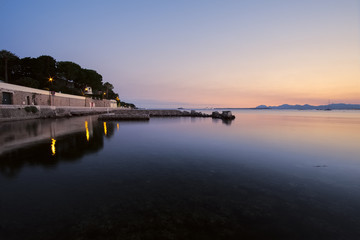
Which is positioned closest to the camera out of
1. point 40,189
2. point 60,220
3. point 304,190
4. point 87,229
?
point 87,229

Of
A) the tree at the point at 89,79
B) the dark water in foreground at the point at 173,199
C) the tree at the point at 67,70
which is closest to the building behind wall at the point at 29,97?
the tree at the point at 67,70

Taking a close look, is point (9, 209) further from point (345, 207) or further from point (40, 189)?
point (345, 207)

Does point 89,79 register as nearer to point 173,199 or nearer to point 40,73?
point 40,73

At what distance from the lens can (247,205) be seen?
217 inches

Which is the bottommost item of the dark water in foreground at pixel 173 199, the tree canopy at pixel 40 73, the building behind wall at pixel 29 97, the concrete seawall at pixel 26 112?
the dark water in foreground at pixel 173 199

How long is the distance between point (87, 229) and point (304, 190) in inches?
306

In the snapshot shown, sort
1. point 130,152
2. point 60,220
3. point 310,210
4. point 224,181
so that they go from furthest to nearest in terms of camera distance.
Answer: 1. point 130,152
2. point 224,181
3. point 310,210
4. point 60,220

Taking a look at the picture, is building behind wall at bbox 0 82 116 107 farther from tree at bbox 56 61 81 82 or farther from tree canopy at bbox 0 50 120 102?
tree at bbox 56 61 81 82

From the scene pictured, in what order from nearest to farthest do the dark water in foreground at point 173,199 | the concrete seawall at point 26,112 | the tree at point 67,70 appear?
the dark water in foreground at point 173,199 < the concrete seawall at point 26,112 < the tree at point 67,70

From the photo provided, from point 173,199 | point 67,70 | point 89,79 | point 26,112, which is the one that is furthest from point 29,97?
point 89,79

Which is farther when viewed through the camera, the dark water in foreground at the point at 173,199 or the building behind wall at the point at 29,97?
the building behind wall at the point at 29,97

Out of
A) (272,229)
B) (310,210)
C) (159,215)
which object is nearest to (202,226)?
(159,215)

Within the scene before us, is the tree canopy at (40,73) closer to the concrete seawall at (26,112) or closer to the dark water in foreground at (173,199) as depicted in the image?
the concrete seawall at (26,112)

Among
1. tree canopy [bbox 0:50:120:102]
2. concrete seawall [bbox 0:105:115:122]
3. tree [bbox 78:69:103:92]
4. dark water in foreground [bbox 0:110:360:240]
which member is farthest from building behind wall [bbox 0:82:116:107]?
dark water in foreground [bbox 0:110:360:240]
